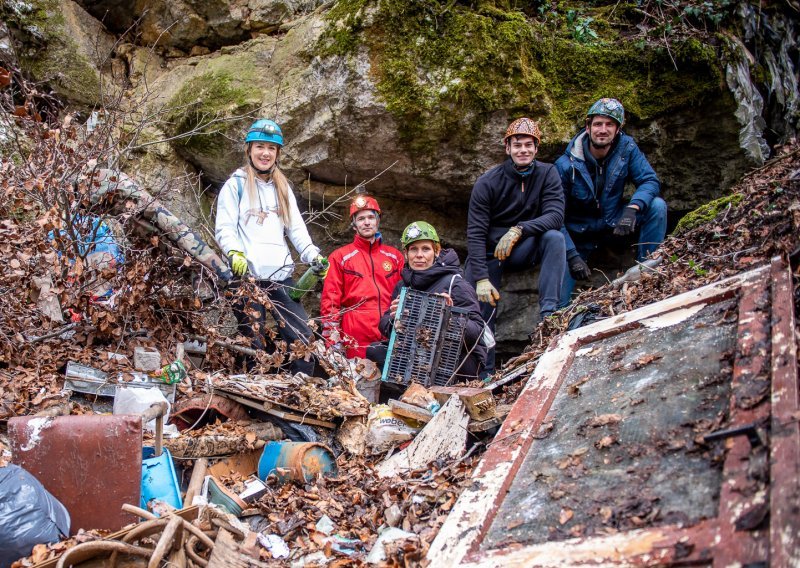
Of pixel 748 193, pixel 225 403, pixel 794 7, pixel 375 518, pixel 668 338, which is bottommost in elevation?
pixel 375 518

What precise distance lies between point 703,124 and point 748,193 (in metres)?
2.05

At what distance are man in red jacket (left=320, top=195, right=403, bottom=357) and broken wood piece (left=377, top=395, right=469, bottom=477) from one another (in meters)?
1.89

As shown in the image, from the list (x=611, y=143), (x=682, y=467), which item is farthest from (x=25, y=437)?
(x=611, y=143)

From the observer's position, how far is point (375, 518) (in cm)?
336

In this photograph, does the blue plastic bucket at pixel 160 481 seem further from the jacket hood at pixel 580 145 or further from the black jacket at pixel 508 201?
the jacket hood at pixel 580 145

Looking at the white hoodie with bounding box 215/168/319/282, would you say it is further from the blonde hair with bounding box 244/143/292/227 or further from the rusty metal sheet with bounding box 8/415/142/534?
the rusty metal sheet with bounding box 8/415/142/534

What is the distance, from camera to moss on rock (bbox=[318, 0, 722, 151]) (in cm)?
653

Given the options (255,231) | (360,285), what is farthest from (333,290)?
(255,231)

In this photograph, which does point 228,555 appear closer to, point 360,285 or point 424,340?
point 424,340

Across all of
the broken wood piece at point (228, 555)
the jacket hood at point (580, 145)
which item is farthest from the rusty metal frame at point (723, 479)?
the jacket hood at point (580, 145)

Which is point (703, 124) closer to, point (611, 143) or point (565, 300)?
point (611, 143)

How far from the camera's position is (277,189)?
5922mm

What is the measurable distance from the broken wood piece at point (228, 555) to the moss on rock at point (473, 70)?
4730 mm

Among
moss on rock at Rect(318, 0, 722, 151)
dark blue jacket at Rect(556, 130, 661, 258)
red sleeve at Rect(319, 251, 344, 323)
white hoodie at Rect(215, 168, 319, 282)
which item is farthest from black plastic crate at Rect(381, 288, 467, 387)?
moss on rock at Rect(318, 0, 722, 151)
